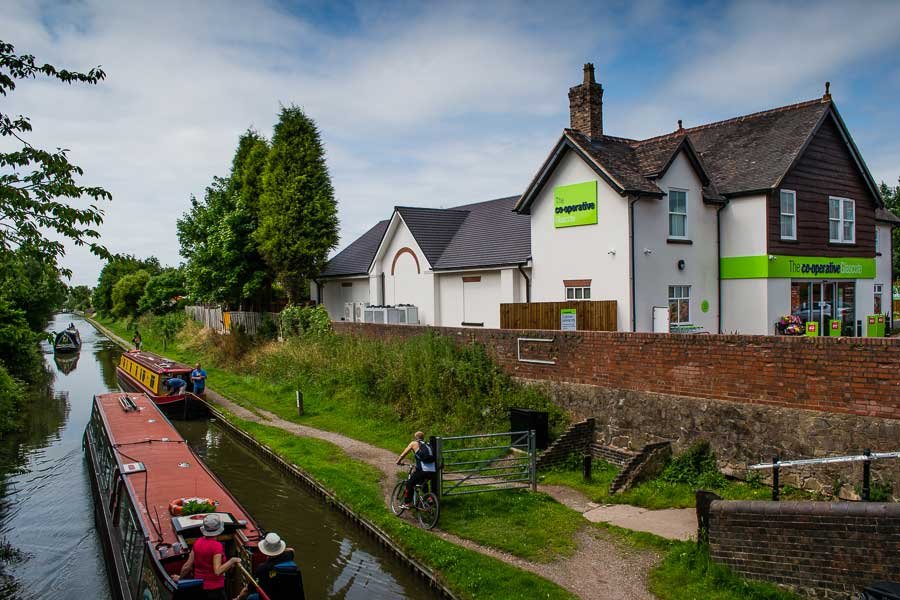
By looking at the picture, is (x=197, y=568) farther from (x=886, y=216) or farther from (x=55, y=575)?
(x=886, y=216)

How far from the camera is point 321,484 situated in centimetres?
1344

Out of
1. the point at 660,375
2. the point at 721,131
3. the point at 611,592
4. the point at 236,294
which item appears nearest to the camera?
the point at 611,592

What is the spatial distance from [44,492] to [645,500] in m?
13.3

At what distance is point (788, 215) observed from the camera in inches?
712

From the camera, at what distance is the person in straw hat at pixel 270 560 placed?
751cm

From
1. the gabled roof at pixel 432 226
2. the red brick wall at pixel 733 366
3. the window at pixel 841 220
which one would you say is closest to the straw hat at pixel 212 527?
A: the red brick wall at pixel 733 366

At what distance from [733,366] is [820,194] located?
405 inches

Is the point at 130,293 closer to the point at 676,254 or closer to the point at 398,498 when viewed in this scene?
the point at 676,254

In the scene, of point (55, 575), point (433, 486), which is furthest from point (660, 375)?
point (55, 575)

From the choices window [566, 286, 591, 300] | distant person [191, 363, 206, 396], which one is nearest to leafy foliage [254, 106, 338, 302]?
distant person [191, 363, 206, 396]

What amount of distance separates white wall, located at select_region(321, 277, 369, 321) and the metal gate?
50.7ft

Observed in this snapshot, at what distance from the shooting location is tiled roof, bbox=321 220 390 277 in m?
29.8

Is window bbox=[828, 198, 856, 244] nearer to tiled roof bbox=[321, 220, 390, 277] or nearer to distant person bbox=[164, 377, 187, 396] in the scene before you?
tiled roof bbox=[321, 220, 390, 277]

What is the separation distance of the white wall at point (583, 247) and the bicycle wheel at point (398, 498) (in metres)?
7.80
